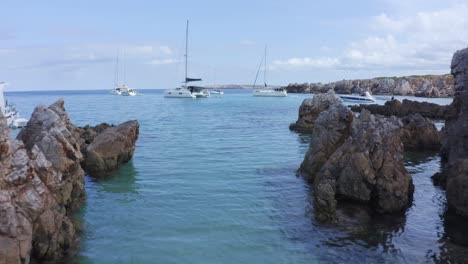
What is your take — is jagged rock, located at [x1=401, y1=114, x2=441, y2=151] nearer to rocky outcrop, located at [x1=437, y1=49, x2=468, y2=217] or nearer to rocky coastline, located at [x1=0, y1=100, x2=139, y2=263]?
rocky outcrop, located at [x1=437, y1=49, x2=468, y2=217]

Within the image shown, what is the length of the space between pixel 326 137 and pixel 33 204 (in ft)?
63.1

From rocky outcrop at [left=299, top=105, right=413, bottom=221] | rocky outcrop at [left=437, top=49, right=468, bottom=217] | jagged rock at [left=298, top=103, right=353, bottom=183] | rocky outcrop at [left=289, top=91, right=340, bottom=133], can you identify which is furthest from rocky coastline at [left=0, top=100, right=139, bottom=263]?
rocky outcrop at [left=289, top=91, right=340, bottom=133]

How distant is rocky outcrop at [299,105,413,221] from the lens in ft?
71.2

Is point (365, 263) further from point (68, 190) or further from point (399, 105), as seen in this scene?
point (399, 105)

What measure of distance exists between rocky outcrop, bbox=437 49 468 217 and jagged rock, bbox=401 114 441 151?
5.71 metres

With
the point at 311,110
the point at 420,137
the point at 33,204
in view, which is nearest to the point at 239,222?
the point at 33,204

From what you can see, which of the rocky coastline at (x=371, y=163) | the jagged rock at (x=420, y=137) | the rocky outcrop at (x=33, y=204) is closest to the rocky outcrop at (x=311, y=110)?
the jagged rock at (x=420, y=137)

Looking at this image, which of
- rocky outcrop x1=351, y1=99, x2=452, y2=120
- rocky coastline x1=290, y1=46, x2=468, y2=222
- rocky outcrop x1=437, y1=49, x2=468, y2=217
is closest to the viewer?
rocky outcrop x1=437, y1=49, x2=468, y2=217

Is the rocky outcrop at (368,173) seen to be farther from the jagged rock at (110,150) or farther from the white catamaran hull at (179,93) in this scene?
the white catamaran hull at (179,93)

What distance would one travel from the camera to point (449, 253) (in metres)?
17.1

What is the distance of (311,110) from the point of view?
191 feet

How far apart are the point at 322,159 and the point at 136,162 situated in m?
14.8

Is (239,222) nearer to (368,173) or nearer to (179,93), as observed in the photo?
(368,173)

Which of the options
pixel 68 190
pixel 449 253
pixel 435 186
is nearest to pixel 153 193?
Result: pixel 68 190
